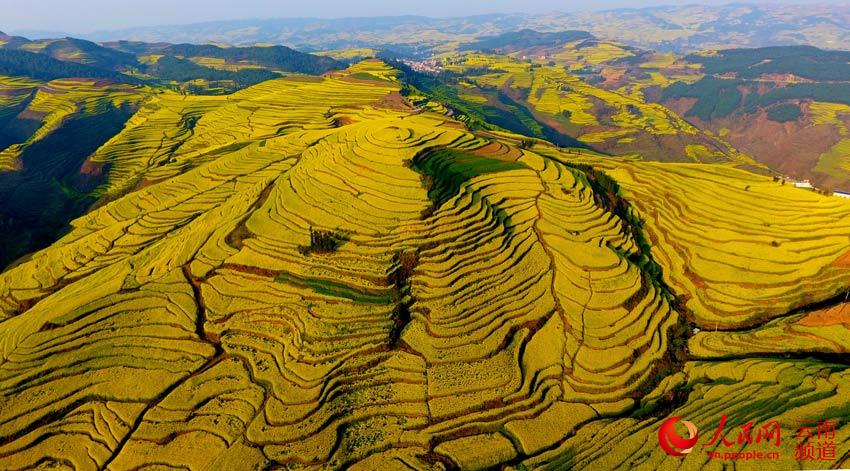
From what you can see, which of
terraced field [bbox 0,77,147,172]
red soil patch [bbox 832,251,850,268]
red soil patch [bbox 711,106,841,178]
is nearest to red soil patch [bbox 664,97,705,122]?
red soil patch [bbox 711,106,841,178]

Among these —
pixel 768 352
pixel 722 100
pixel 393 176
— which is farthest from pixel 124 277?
pixel 722 100

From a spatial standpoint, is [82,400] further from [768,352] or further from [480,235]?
[768,352]

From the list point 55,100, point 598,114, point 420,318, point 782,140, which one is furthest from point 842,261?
point 55,100

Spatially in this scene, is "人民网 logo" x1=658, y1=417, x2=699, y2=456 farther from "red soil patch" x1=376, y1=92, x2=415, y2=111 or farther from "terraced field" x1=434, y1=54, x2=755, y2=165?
"terraced field" x1=434, y1=54, x2=755, y2=165

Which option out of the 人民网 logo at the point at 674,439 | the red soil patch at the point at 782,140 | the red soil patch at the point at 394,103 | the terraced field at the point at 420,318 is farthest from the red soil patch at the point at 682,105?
the 人民网 logo at the point at 674,439

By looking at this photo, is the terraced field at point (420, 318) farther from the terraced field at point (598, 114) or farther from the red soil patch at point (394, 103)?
the terraced field at point (598, 114)
